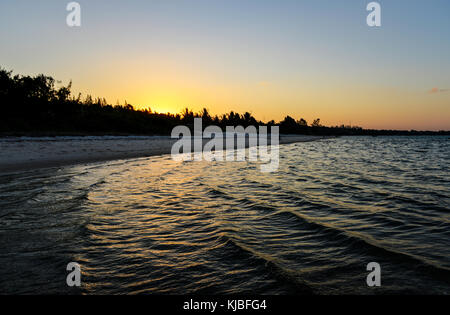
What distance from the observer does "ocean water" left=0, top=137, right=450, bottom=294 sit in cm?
359

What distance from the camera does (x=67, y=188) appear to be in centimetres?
945

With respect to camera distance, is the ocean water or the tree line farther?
the tree line

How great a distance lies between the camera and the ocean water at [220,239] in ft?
11.8

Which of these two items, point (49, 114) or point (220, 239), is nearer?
point (220, 239)

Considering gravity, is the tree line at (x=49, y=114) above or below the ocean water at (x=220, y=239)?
above

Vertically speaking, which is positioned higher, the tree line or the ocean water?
the tree line

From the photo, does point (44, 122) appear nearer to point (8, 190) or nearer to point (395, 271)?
point (8, 190)

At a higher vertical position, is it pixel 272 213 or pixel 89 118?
pixel 89 118

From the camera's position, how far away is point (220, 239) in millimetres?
5156

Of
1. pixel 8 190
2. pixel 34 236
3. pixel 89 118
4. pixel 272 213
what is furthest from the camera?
pixel 89 118

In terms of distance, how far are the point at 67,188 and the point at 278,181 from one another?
8482 mm

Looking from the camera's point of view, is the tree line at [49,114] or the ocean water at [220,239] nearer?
the ocean water at [220,239]
